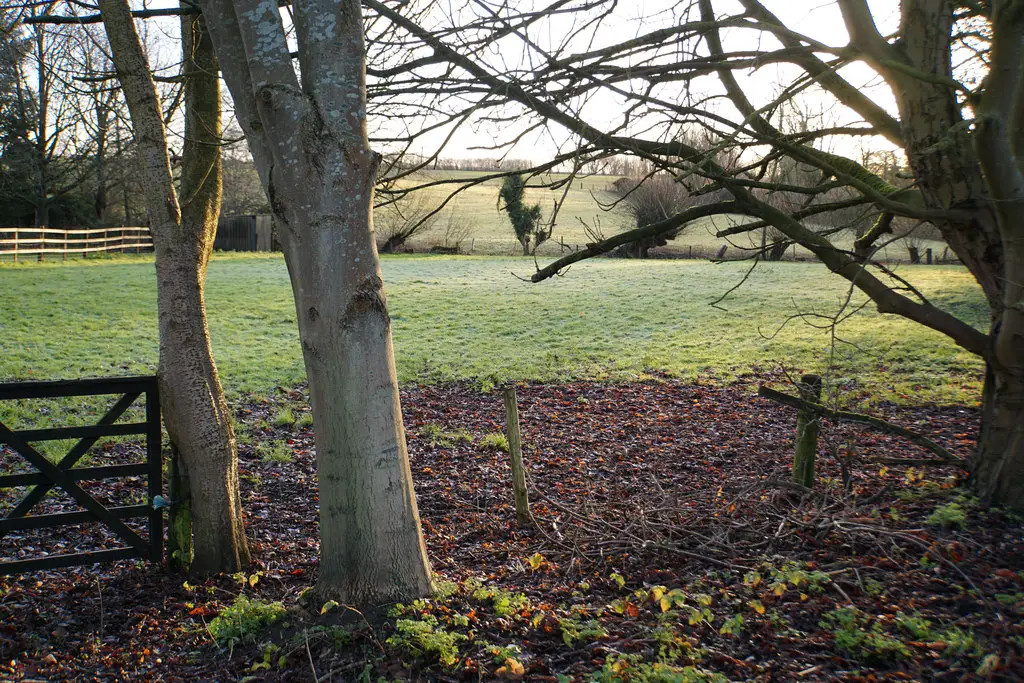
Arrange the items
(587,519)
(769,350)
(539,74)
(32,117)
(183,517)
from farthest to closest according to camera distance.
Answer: (32,117)
(769,350)
(587,519)
(183,517)
(539,74)

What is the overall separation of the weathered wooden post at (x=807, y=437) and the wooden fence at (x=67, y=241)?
3179 centimetres

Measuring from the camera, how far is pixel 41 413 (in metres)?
10.1

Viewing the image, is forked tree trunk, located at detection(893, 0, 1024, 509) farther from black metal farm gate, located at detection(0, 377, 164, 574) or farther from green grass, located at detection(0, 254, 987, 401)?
black metal farm gate, located at detection(0, 377, 164, 574)

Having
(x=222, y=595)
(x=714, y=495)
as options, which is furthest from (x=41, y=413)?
(x=714, y=495)

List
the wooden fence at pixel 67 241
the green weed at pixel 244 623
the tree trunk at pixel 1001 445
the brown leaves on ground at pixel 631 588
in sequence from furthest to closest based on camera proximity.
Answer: the wooden fence at pixel 67 241, the tree trunk at pixel 1001 445, the green weed at pixel 244 623, the brown leaves on ground at pixel 631 588

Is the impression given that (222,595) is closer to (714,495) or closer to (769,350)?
(714,495)

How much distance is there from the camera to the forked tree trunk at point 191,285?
5777 mm

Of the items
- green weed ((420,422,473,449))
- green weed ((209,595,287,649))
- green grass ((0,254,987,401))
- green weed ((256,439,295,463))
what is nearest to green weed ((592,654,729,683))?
green weed ((209,595,287,649))

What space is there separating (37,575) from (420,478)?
12.6 feet

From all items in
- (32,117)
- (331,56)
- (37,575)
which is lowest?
(37,575)

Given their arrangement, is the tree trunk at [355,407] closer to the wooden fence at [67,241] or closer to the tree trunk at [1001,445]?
the tree trunk at [1001,445]

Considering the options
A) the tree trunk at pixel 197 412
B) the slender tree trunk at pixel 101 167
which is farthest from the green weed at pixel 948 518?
the slender tree trunk at pixel 101 167

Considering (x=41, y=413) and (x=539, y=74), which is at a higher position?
Answer: (x=539, y=74)

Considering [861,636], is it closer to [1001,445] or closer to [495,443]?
[1001,445]
